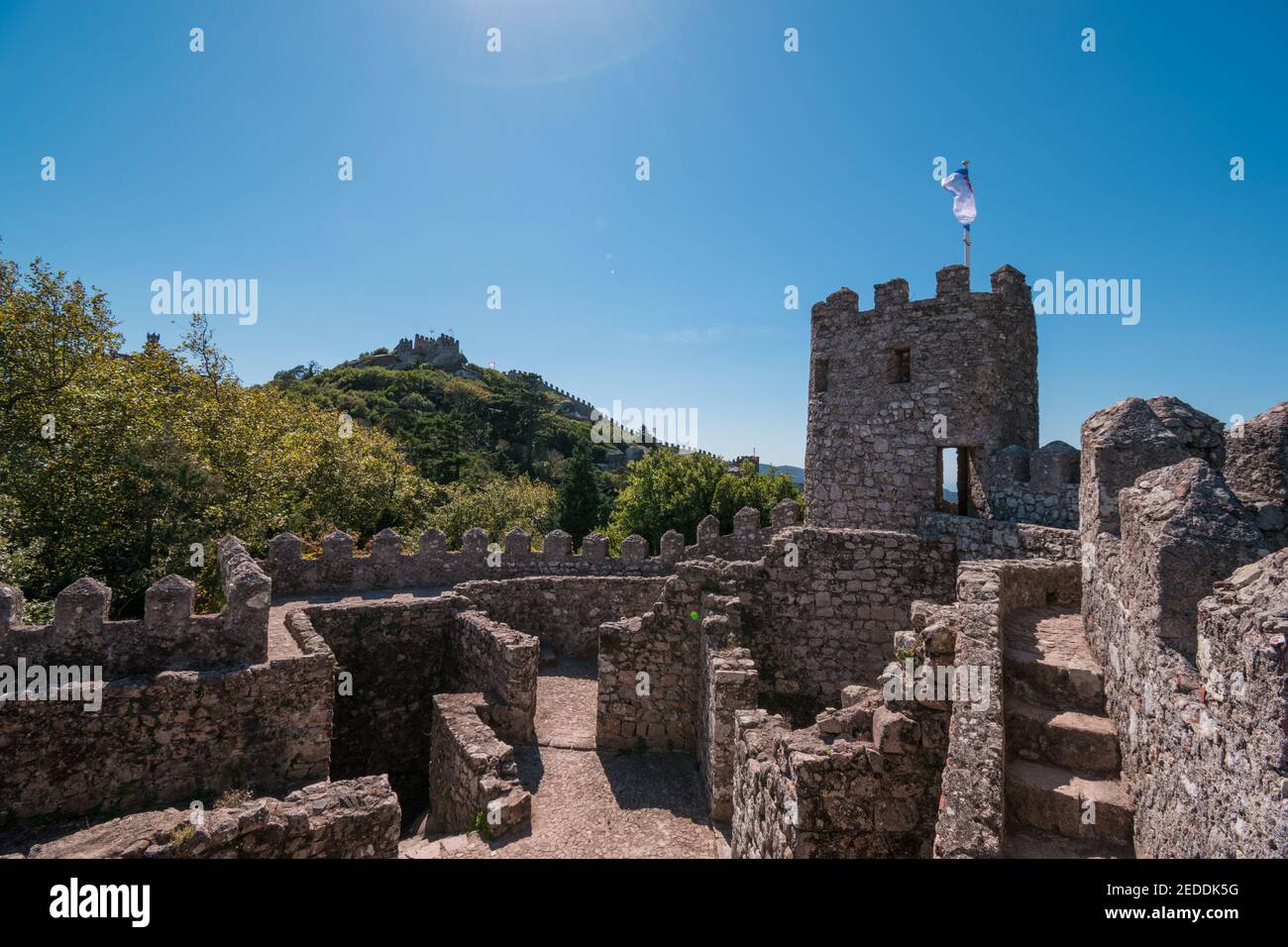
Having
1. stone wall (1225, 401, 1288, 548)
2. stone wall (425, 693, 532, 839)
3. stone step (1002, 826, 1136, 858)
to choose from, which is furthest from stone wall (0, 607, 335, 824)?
stone wall (1225, 401, 1288, 548)

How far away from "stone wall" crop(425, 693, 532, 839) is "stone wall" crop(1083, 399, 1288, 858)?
606cm

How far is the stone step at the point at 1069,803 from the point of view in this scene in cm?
362

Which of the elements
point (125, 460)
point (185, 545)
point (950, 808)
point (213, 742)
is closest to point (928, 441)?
point (950, 808)

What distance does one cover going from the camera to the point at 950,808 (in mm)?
3549

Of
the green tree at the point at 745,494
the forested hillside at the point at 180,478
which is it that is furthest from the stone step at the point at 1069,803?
the green tree at the point at 745,494

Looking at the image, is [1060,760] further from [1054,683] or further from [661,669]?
[661,669]

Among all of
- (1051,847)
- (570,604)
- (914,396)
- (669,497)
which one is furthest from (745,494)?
(1051,847)

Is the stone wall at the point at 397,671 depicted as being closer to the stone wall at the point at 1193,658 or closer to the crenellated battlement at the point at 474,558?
the crenellated battlement at the point at 474,558

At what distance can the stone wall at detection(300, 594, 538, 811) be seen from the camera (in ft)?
37.6

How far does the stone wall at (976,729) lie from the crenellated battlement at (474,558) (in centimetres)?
999

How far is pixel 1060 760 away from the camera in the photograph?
417 centimetres

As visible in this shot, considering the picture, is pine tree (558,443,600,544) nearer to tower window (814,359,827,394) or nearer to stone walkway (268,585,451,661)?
stone walkway (268,585,451,661)
